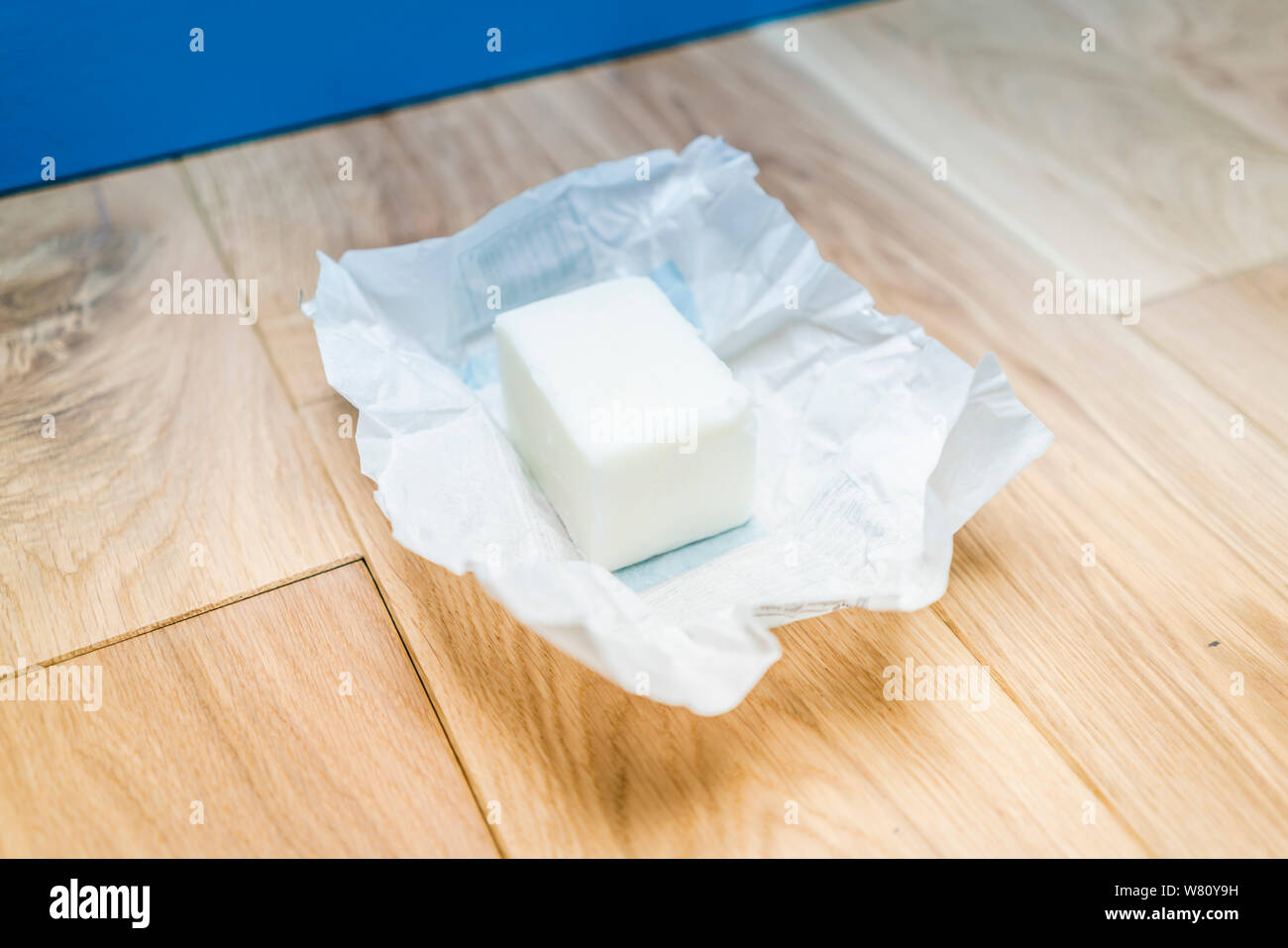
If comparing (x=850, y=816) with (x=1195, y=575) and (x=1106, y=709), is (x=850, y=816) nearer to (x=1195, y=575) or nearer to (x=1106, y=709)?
(x=1106, y=709)

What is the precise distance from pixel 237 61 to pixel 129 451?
0.44 meters

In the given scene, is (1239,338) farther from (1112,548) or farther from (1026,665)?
(1026,665)

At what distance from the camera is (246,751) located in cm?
56

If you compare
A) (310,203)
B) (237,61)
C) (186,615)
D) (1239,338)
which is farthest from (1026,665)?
(237,61)

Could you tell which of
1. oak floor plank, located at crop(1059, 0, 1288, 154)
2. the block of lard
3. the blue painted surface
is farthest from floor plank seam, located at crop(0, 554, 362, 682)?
oak floor plank, located at crop(1059, 0, 1288, 154)

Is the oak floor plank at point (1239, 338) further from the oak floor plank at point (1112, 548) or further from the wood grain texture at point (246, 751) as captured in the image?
the wood grain texture at point (246, 751)

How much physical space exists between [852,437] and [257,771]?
0.41m

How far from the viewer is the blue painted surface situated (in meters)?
0.92

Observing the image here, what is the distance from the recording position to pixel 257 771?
55 cm

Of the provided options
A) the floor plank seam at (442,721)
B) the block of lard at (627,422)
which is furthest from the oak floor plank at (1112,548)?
the floor plank seam at (442,721)

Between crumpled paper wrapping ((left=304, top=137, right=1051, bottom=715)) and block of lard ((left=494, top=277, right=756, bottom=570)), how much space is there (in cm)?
2

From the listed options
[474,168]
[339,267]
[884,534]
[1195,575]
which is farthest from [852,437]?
[474,168]

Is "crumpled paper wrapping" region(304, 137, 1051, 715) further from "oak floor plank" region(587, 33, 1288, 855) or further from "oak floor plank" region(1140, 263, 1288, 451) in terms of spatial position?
"oak floor plank" region(1140, 263, 1288, 451)

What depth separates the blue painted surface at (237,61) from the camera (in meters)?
0.92
